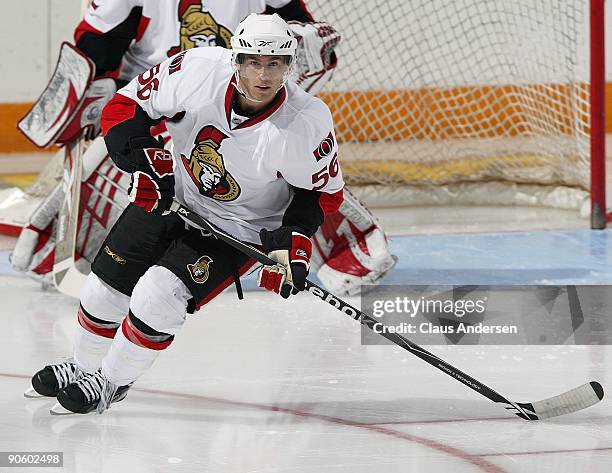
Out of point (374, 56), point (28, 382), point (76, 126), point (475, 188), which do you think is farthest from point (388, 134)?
point (28, 382)

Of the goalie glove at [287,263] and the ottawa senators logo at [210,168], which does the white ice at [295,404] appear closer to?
the goalie glove at [287,263]

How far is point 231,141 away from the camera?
2658 mm

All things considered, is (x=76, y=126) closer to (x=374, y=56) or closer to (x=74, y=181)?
(x=74, y=181)

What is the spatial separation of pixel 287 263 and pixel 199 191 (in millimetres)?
274

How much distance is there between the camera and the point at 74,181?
3949mm

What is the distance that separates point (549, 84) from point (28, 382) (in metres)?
3.26

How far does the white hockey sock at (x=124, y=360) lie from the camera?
2623 millimetres

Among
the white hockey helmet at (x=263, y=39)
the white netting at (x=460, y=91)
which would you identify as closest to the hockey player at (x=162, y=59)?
the white hockey helmet at (x=263, y=39)

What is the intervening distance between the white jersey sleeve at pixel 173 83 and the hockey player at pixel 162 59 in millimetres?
1076

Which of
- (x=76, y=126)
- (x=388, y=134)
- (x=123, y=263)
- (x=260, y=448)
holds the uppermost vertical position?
(x=123, y=263)

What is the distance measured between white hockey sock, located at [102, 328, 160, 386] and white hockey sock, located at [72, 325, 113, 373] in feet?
0.28

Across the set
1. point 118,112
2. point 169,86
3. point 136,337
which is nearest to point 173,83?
point 169,86

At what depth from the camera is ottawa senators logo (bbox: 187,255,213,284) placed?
263 cm

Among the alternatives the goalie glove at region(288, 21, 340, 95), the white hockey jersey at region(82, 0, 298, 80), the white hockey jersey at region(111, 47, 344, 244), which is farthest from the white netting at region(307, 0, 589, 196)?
the white hockey jersey at region(111, 47, 344, 244)
